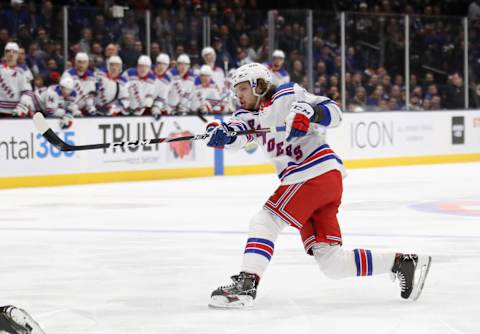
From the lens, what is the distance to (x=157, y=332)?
12.2 ft

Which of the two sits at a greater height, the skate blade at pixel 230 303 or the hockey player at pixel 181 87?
the hockey player at pixel 181 87

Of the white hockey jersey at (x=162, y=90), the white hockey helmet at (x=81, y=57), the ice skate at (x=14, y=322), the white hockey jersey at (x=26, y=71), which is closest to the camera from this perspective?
the ice skate at (x=14, y=322)

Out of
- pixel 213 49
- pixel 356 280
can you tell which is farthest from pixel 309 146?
pixel 213 49

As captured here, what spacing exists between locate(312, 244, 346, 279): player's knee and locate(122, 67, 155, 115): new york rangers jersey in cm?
820

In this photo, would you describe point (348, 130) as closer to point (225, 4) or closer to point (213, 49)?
point (213, 49)

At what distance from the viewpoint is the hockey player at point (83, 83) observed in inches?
461

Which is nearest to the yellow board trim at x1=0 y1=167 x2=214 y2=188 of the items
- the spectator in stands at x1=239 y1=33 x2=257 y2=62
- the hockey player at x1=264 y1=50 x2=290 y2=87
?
the hockey player at x1=264 y1=50 x2=290 y2=87

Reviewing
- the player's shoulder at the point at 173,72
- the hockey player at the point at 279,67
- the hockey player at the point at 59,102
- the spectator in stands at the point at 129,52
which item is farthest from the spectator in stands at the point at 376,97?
the hockey player at the point at 59,102

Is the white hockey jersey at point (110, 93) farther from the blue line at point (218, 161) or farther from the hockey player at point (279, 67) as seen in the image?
the hockey player at point (279, 67)

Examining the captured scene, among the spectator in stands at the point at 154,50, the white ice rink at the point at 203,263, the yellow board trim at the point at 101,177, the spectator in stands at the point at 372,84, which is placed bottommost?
the white ice rink at the point at 203,263

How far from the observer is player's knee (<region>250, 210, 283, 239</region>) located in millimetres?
4273

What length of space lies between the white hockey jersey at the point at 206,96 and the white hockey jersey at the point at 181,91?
62 mm

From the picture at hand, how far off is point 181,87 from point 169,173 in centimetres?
→ 120

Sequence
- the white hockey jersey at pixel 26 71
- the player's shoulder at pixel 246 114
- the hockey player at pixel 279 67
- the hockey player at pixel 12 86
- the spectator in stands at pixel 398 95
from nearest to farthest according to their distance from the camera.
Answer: the player's shoulder at pixel 246 114
the hockey player at pixel 12 86
the white hockey jersey at pixel 26 71
the hockey player at pixel 279 67
the spectator in stands at pixel 398 95
